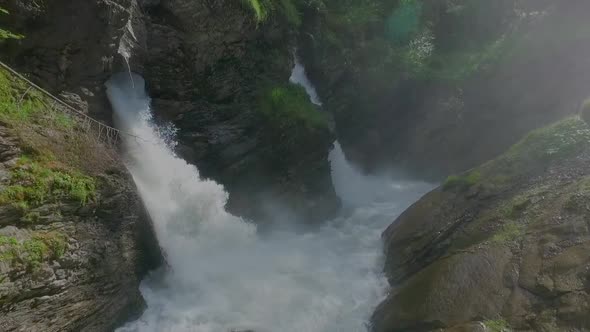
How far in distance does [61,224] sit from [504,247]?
10371 mm

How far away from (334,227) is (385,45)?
13.5 meters

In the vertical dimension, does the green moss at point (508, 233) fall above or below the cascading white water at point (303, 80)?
below

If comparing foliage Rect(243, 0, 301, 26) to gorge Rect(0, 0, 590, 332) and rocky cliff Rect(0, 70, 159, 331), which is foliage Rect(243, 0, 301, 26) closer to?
gorge Rect(0, 0, 590, 332)

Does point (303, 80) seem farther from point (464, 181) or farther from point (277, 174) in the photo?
point (464, 181)

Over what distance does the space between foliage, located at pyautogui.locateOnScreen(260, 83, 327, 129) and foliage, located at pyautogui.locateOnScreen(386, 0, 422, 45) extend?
11502mm

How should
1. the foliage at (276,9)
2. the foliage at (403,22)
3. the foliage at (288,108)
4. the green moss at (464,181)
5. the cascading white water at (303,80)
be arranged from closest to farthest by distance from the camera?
the green moss at (464,181) → the foliage at (276,9) → the foliage at (288,108) → the cascading white water at (303,80) → the foliage at (403,22)

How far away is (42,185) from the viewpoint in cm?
830

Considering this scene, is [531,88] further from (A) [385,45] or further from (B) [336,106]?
(B) [336,106]

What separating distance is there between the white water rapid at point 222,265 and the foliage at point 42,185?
3207mm

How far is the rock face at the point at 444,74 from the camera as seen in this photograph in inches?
850

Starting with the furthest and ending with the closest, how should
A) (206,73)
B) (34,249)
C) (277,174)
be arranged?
1. (277,174)
2. (206,73)
3. (34,249)

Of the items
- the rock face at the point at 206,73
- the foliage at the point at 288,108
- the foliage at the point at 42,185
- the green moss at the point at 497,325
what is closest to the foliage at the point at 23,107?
the foliage at the point at 42,185

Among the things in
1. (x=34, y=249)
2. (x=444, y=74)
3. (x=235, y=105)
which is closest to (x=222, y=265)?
(x=235, y=105)

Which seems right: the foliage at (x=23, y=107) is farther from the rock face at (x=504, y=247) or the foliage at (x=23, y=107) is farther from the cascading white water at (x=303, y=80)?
the cascading white water at (x=303, y=80)
